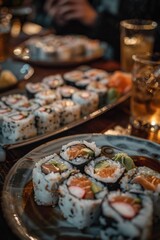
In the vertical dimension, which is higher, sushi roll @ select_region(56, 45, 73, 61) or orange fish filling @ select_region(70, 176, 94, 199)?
orange fish filling @ select_region(70, 176, 94, 199)

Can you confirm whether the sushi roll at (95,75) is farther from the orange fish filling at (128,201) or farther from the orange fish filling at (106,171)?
the orange fish filling at (128,201)

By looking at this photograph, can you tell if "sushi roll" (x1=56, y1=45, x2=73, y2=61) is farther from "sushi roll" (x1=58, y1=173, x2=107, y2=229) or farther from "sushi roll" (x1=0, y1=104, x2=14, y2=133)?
"sushi roll" (x1=58, y1=173, x2=107, y2=229)

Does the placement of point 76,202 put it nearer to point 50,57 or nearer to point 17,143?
point 17,143

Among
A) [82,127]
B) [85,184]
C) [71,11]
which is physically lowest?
[82,127]

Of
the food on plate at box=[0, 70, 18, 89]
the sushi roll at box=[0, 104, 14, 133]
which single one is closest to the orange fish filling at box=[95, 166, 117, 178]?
the sushi roll at box=[0, 104, 14, 133]

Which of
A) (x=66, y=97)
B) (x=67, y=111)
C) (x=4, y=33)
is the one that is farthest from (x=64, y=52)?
(x=67, y=111)

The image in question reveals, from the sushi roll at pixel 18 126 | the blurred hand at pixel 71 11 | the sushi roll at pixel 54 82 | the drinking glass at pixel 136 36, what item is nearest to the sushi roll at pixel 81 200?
the sushi roll at pixel 18 126

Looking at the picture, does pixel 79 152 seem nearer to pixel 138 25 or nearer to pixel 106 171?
pixel 106 171
